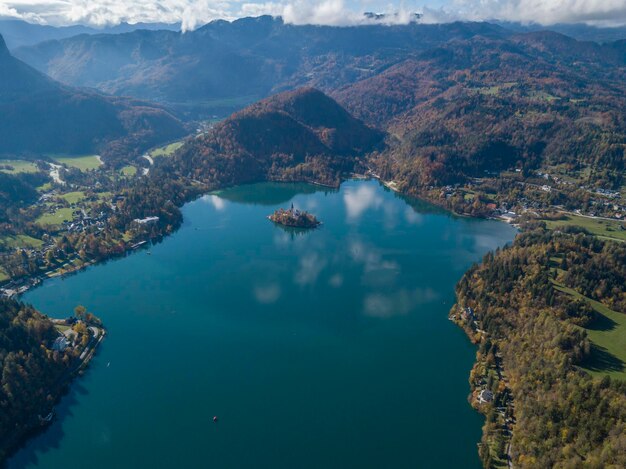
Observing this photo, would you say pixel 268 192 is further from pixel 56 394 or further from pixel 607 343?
pixel 607 343

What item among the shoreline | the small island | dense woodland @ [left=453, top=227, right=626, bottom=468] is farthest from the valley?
the small island

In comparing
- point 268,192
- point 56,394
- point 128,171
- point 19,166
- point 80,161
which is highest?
point 268,192

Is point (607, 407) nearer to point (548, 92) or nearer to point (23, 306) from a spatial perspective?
point (23, 306)

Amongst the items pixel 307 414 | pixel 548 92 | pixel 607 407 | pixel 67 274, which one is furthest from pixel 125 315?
pixel 548 92

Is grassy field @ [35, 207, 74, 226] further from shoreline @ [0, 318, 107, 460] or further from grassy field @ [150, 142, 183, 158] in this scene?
grassy field @ [150, 142, 183, 158]

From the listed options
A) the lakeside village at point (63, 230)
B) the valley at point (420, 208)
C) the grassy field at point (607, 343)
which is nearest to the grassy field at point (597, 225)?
the valley at point (420, 208)

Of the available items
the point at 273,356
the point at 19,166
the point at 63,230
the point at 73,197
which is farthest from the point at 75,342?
the point at 19,166

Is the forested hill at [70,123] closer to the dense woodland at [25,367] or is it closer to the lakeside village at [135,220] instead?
the lakeside village at [135,220]
